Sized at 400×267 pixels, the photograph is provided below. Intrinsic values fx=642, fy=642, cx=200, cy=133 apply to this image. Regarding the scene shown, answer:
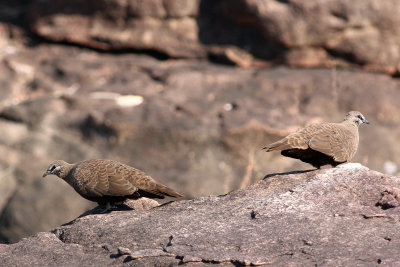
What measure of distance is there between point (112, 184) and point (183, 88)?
689 centimetres

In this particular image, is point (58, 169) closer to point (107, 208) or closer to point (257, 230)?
point (107, 208)

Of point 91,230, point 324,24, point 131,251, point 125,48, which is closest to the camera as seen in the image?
point 131,251

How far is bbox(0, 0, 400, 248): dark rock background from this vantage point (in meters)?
13.0

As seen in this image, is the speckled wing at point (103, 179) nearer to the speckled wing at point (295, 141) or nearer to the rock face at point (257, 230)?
the rock face at point (257, 230)

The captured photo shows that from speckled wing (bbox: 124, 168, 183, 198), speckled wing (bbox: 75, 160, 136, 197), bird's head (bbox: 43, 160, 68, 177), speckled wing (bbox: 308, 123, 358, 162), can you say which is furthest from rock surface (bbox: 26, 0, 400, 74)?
speckled wing (bbox: 124, 168, 183, 198)

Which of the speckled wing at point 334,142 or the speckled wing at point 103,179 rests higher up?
the speckled wing at point 334,142

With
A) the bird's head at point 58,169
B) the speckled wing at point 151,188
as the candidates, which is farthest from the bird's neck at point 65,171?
the speckled wing at point 151,188

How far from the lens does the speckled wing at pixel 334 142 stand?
24.0 ft

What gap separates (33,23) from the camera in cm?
1507

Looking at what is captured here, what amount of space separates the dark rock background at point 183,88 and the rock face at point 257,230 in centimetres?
611

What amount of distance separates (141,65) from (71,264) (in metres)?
9.23

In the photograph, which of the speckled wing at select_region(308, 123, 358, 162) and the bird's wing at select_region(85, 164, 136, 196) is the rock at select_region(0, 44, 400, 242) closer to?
the speckled wing at select_region(308, 123, 358, 162)

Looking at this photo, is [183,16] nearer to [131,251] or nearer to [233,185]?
[233,185]

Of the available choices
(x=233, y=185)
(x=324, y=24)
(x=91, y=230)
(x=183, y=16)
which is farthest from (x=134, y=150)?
(x=91, y=230)
